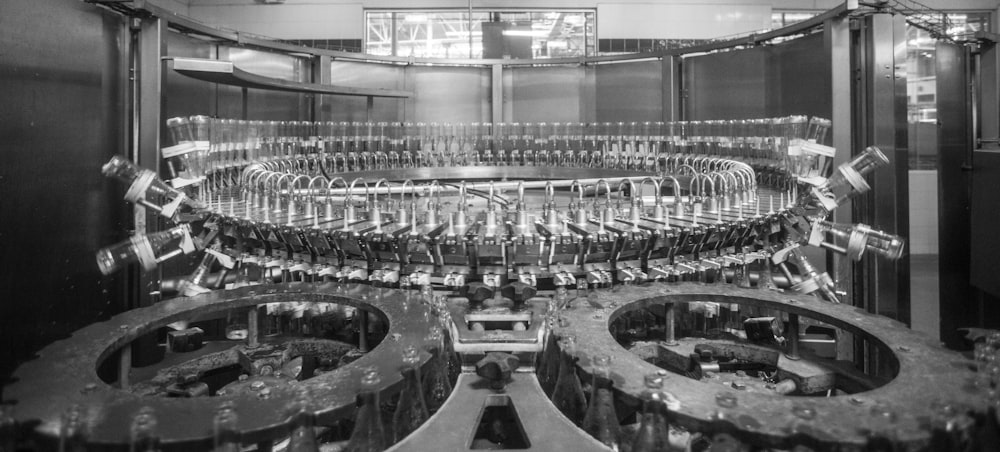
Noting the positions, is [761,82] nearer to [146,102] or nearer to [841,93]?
[841,93]

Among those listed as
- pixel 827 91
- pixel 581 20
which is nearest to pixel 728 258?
pixel 827 91

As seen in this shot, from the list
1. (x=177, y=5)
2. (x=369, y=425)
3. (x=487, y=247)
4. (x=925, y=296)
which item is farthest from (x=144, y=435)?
(x=177, y=5)

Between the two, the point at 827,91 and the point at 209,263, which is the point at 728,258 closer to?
the point at 827,91

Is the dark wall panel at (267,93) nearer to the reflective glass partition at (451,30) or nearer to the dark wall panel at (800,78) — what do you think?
the reflective glass partition at (451,30)

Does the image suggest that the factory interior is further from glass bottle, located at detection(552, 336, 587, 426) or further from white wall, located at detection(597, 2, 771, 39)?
white wall, located at detection(597, 2, 771, 39)

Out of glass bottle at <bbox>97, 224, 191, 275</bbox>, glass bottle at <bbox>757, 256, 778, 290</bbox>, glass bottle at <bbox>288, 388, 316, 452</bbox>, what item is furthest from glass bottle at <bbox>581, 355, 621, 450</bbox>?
glass bottle at <bbox>757, 256, 778, 290</bbox>

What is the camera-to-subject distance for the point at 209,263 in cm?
318

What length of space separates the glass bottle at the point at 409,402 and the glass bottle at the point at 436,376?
0.15 feet

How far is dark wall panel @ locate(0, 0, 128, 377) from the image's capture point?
2.63m

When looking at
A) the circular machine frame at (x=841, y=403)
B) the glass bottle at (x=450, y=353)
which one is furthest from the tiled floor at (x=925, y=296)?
the glass bottle at (x=450, y=353)

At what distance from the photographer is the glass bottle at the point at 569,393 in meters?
1.46

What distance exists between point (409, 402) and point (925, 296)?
722cm

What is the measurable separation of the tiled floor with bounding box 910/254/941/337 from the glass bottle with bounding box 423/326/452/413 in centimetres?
443

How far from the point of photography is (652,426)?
116 cm
